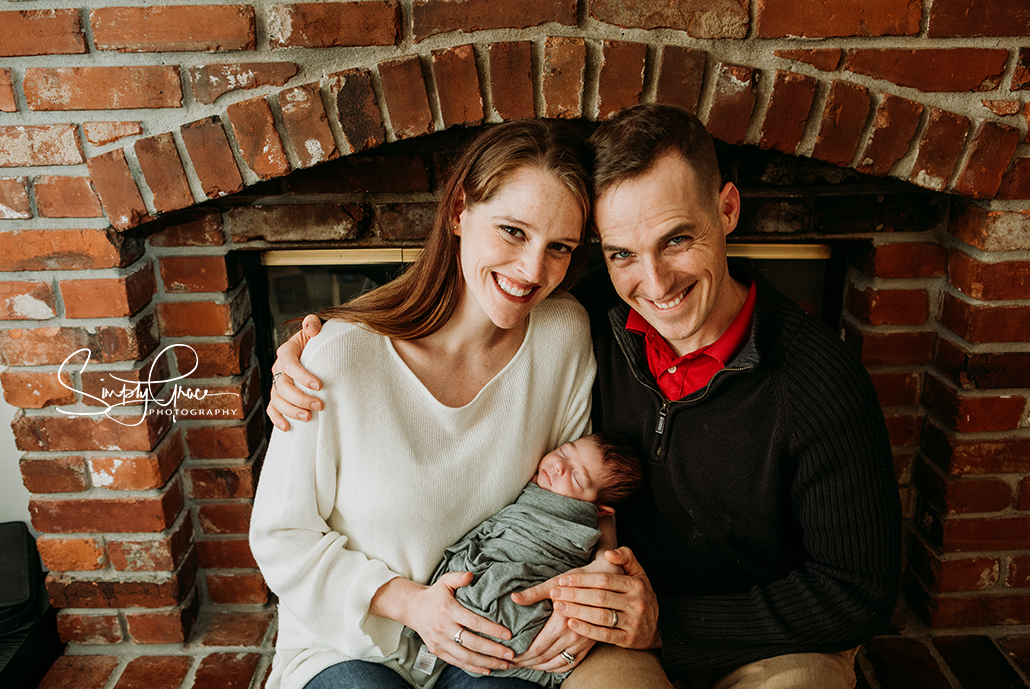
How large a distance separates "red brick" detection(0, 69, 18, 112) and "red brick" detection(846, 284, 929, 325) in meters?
1.94

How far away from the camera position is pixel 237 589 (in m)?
1.96

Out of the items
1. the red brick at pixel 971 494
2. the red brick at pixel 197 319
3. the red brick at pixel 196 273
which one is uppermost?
the red brick at pixel 196 273

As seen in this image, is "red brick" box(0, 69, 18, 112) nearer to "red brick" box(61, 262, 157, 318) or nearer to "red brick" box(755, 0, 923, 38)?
"red brick" box(61, 262, 157, 318)

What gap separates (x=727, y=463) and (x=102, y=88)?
4.80ft

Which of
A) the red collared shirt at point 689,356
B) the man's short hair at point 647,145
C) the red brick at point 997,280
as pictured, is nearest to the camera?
the man's short hair at point 647,145


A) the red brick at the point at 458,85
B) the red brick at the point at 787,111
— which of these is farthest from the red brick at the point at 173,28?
the red brick at the point at 787,111

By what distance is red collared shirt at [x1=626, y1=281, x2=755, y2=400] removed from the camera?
1.39m

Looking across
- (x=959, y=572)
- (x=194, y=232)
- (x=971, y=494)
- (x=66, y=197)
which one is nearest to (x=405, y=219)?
(x=194, y=232)

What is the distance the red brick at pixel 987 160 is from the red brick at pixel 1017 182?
0.02 m

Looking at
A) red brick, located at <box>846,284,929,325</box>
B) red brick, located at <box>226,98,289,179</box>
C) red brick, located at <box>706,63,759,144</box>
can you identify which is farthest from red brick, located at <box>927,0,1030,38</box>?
red brick, located at <box>226,98,289,179</box>

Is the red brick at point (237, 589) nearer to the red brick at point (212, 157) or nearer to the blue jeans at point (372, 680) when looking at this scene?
the blue jeans at point (372, 680)

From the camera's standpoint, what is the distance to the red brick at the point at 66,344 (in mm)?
1658

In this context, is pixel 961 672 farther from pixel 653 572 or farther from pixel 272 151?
pixel 272 151

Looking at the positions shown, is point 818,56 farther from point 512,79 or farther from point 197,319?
point 197,319
